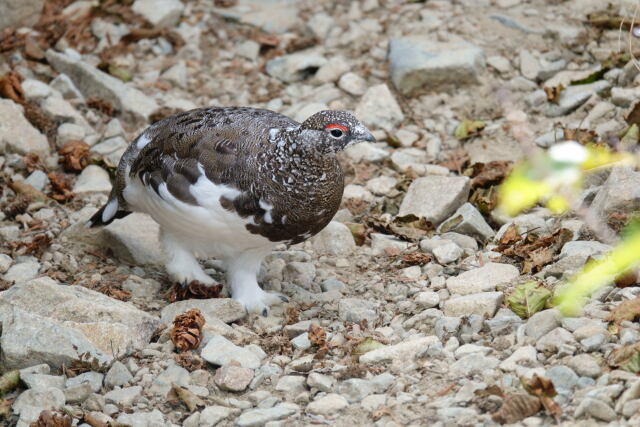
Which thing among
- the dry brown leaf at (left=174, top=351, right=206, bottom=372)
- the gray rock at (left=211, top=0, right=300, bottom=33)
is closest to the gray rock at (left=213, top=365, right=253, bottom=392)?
the dry brown leaf at (left=174, top=351, right=206, bottom=372)

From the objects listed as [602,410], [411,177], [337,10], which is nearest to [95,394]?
[602,410]

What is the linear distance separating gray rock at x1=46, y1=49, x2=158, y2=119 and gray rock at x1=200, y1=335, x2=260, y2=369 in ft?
10.3

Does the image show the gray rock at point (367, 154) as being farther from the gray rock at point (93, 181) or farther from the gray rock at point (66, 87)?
the gray rock at point (66, 87)

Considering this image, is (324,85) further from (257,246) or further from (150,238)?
(257,246)

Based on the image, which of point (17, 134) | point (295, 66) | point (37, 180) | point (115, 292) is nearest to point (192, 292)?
point (115, 292)

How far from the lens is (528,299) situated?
165 inches

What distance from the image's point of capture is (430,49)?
7289 mm

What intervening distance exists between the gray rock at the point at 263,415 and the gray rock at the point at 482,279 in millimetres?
1287

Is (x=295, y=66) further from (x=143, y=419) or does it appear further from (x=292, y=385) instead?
(x=143, y=419)

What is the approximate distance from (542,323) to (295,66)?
4.32 m

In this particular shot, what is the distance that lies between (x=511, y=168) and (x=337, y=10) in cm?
306

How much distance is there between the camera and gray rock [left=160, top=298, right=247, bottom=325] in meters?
4.86

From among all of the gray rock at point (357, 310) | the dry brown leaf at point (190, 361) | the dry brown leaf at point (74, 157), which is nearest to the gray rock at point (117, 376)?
the dry brown leaf at point (190, 361)

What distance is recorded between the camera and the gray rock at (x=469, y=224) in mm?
5453
